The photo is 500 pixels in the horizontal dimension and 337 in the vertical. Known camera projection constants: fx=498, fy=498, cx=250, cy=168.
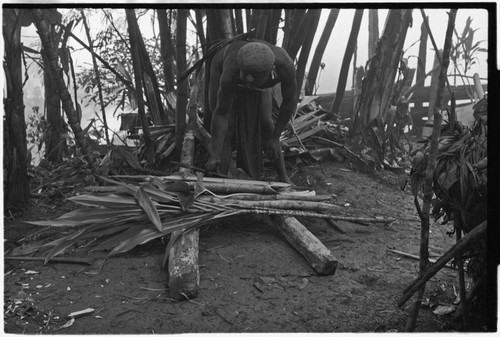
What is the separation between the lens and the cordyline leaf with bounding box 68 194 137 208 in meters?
2.40

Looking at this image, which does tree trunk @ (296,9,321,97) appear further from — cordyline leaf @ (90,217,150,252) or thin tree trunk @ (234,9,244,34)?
cordyline leaf @ (90,217,150,252)

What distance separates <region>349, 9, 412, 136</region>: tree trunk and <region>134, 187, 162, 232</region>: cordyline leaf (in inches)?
82.7

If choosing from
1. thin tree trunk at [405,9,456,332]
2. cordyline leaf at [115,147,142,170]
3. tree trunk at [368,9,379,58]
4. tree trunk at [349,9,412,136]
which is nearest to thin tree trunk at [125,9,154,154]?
cordyline leaf at [115,147,142,170]

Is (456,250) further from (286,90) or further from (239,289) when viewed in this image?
(286,90)

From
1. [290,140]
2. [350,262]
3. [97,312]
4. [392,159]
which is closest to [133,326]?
[97,312]

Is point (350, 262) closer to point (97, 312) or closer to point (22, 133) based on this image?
point (97, 312)

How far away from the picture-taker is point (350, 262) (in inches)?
96.6

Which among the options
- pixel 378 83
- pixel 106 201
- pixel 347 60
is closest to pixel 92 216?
pixel 106 201

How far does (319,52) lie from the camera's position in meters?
3.79

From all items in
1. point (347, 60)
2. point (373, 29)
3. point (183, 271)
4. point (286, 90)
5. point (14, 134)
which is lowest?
point (183, 271)

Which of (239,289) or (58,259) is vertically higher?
(58,259)

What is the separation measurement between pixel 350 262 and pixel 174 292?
915 mm

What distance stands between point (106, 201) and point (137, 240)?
27 centimetres

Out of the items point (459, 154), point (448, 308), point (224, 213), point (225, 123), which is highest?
point (225, 123)
